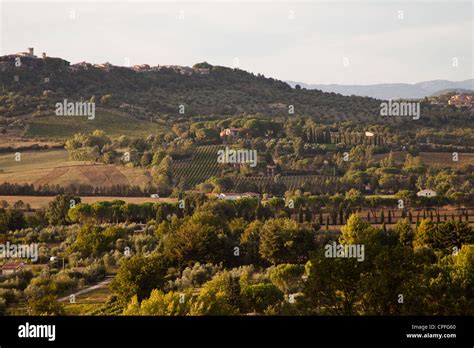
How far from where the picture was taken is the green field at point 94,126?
40969 mm

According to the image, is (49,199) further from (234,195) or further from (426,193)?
(426,193)

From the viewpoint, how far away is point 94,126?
144 feet

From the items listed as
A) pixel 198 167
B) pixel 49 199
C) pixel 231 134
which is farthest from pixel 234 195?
pixel 231 134

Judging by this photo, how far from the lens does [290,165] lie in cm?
3666

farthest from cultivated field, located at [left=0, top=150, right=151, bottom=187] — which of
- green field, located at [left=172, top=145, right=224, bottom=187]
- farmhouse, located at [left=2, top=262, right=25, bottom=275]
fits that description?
farmhouse, located at [left=2, top=262, right=25, bottom=275]

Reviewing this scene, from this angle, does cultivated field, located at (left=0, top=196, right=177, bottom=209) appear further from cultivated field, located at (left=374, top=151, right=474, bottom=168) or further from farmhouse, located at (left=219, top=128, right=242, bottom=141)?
cultivated field, located at (left=374, top=151, right=474, bottom=168)

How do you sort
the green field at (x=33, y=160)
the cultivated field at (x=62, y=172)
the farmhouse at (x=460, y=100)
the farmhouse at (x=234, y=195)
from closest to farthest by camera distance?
the farmhouse at (x=234, y=195) → the cultivated field at (x=62, y=172) → the green field at (x=33, y=160) → the farmhouse at (x=460, y=100)

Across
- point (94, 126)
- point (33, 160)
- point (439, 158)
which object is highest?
point (94, 126)

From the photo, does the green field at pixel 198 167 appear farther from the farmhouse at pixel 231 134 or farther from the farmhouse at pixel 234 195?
the farmhouse at pixel 234 195

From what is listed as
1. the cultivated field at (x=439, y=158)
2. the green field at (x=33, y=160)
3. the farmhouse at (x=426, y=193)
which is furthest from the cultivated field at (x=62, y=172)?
the cultivated field at (x=439, y=158)
